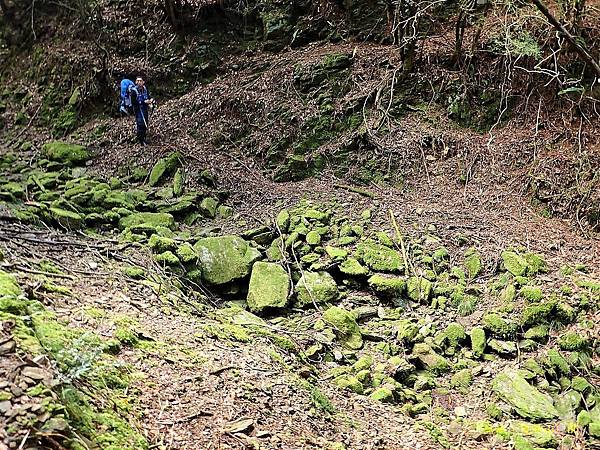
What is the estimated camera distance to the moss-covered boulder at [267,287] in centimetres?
672

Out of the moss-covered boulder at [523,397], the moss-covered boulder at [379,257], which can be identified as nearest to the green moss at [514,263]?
the moss-covered boulder at [379,257]

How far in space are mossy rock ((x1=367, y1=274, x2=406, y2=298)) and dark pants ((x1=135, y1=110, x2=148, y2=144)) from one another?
692 centimetres

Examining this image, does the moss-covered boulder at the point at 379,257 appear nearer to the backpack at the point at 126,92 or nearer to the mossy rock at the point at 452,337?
the mossy rock at the point at 452,337

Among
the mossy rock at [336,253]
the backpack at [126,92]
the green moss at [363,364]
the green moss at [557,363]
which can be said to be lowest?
the green moss at [557,363]

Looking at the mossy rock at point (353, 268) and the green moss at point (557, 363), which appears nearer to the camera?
the green moss at point (557, 363)

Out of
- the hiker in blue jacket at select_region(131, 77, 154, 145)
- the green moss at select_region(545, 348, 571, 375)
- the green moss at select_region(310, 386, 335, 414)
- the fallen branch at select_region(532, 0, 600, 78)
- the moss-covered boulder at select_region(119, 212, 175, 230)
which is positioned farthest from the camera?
the hiker in blue jacket at select_region(131, 77, 154, 145)

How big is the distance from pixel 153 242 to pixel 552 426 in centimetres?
544

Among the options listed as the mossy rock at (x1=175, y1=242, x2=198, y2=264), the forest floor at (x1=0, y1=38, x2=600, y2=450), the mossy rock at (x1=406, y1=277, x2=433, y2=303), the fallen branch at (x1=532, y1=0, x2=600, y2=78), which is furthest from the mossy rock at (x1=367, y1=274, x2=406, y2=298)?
the fallen branch at (x1=532, y1=0, x2=600, y2=78)

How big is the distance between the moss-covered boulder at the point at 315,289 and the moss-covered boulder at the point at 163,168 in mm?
4431

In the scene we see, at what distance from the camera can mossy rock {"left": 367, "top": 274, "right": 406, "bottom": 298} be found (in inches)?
273

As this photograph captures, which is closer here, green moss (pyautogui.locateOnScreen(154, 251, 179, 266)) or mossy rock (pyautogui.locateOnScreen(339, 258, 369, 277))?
green moss (pyautogui.locateOnScreen(154, 251, 179, 266))

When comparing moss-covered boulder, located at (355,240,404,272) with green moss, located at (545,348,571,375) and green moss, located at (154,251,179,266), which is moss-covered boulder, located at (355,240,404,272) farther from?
green moss, located at (154,251,179,266)

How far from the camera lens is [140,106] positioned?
11.0 metres

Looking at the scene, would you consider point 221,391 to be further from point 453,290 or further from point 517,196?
point 517,196
